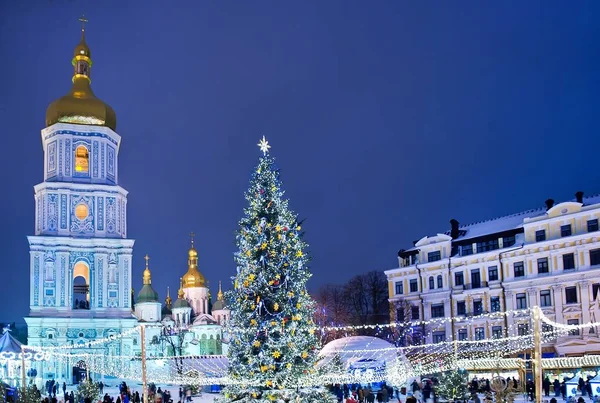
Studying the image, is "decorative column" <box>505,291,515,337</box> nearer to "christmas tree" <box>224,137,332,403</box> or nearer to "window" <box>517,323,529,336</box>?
"window" <box>517,323,529,336</box>

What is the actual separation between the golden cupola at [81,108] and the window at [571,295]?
155ft

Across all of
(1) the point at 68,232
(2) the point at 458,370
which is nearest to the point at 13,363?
(1) the point at 68,232

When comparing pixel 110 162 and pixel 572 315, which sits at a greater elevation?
pixel 110 162

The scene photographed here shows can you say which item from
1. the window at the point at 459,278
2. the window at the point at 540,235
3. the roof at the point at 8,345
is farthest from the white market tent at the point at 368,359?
the roof at the point at 8,345

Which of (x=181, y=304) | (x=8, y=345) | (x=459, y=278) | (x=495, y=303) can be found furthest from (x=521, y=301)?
(x=181, y=304)

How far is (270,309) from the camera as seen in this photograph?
81.3 ft

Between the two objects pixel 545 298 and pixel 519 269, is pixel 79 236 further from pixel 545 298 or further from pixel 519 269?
pixel 545 298

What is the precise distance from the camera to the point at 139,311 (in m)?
97.8

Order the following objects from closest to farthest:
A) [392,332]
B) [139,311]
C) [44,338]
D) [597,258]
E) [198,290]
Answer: [597,258], [392,332], [44,338], [139,311], [198,290]

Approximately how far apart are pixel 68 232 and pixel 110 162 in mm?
8134

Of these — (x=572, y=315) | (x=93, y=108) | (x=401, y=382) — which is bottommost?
(x=401, y=382)

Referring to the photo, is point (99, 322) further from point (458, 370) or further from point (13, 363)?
point (458, 370)

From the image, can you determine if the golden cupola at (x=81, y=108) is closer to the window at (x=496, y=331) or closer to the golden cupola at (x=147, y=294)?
the golden cupola at (x=147, y=294)

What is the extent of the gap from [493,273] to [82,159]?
136 ft
